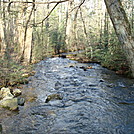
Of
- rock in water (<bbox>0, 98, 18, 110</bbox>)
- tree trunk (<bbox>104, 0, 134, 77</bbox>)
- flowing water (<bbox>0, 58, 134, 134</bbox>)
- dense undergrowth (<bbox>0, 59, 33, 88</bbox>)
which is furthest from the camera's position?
dense undergrowth (<bbox>0, 59, 33, 88</bbox>)

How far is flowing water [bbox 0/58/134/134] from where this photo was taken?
3.79 m

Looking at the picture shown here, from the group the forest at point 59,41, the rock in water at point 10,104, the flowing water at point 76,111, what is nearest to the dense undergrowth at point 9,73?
the forest at point 59,41

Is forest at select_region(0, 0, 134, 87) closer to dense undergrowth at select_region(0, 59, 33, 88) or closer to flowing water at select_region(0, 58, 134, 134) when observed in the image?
dense undergrowth at select_region(0, 59, 33, 88)

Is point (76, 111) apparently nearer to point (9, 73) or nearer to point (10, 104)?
point (10, 104)

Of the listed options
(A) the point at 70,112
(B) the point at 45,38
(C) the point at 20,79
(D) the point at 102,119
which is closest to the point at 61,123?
(A) the point at 70,112

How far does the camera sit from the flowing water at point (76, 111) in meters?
3.79

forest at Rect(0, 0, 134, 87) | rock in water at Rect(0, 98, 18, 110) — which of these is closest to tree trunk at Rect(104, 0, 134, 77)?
forest at Rect(0, 0, 134, 87)

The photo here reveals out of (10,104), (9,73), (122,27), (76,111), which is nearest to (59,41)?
(9,73)

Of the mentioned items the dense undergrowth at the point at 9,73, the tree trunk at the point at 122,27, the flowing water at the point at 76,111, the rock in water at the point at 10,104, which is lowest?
the flowing water at the point at 76,111

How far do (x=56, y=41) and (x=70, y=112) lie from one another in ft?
54.5

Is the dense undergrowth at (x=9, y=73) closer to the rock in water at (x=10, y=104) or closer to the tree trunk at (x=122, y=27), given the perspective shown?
the rock in water at (x=10, y=104)

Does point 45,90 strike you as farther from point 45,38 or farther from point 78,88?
point 45,38

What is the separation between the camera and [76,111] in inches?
187

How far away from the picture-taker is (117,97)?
5.79 m
